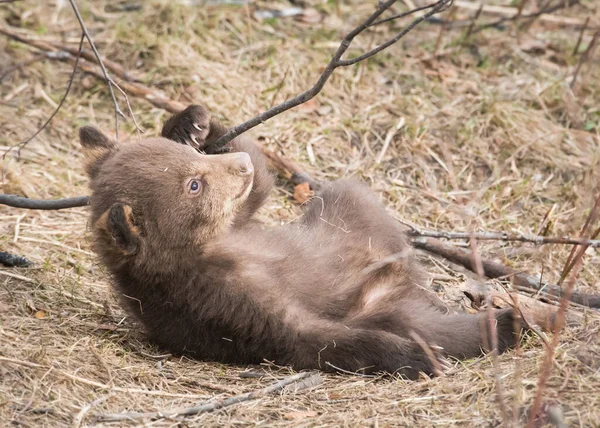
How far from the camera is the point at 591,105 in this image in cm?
950

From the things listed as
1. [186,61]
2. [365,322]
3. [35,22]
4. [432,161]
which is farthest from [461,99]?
[35,22]

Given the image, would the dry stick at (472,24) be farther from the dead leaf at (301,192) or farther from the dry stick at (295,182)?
the dead leaf at (301,192)

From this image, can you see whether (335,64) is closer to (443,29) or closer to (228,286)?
(228,286)

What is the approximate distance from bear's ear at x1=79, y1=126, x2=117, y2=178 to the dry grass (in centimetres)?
105

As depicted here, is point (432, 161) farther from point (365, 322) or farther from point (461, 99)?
point (365, 322)

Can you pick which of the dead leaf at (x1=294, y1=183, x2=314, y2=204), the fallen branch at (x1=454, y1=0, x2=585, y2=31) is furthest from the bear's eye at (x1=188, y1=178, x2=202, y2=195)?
the fallen branch at (x1=454, y1=0, x2=585, y2=31)

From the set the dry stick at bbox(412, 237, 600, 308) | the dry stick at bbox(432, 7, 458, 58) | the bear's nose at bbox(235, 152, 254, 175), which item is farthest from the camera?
the dry stick at bbox(432, 7, 458, 58)

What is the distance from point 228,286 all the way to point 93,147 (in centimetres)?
159

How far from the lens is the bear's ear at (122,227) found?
538cm

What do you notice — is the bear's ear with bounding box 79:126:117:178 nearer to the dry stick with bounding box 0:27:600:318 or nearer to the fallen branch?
the dry stick with bounding box 0:27:600:318

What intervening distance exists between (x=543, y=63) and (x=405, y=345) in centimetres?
613

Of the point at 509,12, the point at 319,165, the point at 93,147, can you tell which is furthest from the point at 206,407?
the point at 509,12

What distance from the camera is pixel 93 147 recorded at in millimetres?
6258

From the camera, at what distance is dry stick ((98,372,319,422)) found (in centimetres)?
469
